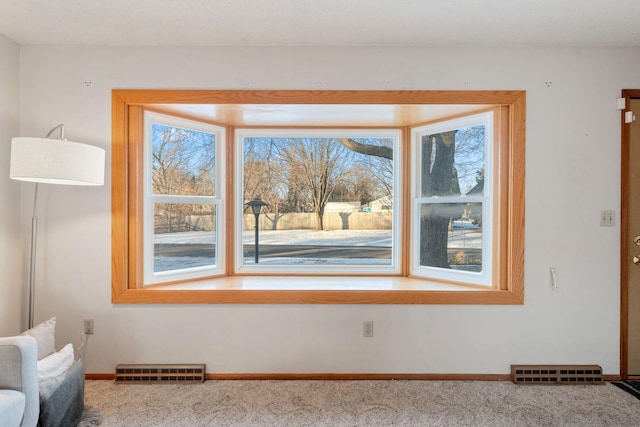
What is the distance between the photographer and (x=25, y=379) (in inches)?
65.2

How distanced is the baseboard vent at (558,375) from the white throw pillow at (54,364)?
2.96m

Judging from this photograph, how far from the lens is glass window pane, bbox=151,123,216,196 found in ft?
8.98

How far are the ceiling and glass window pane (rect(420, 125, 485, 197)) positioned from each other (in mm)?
707

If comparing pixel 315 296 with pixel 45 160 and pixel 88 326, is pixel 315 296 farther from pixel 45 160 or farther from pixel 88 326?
pixel 45 160

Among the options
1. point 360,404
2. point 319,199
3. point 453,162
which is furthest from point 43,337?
point 453,162

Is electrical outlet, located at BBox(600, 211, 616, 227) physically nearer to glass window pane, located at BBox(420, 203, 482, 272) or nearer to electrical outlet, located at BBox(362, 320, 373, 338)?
glass window pane, located at BBox(420, 203, 482, 272)

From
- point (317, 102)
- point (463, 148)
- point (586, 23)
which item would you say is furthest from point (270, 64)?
point (586, 23)

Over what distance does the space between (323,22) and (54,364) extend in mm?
2581

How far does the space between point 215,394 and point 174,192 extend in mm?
1593

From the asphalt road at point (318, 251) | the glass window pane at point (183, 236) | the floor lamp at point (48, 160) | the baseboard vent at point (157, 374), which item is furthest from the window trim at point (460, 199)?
the floor lamp at point (48, 160)

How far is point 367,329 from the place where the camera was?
2.51 m

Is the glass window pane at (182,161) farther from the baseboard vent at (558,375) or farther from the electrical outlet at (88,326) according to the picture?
the baseboard vent at (558,375)

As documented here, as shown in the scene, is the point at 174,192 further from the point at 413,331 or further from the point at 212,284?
the point at 413,331

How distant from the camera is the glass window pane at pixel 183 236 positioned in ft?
8.96
